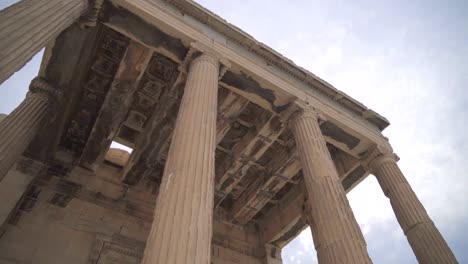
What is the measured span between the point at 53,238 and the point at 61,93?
5213 mm

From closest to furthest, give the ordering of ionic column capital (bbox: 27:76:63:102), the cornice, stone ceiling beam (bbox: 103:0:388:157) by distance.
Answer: stone ceiling beam (bbox: 103:0:388:157) → ionic column capital (bbox: 27:76:63:102) → the cornice

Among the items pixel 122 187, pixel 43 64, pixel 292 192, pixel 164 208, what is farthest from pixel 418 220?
pixel 43 64

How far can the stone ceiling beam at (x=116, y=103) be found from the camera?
1138cm

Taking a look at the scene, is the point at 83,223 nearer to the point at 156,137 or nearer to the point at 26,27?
the point at 156,137

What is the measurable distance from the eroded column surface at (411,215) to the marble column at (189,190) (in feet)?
26.0

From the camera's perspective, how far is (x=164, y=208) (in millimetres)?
5887

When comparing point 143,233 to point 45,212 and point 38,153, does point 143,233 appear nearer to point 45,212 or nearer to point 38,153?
point 45,212

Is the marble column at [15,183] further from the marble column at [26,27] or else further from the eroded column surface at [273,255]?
Result: the eroded column surface at [273,255]

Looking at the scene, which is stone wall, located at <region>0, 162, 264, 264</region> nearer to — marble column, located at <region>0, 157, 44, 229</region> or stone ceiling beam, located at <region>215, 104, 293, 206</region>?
marble column, located at <region>0, 157, 44, 229</region>

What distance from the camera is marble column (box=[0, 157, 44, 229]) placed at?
10.3 meters

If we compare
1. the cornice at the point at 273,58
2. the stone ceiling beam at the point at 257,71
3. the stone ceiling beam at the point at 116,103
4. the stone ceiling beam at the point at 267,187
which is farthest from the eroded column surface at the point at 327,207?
the stone ceiling beam at the point at 116,103

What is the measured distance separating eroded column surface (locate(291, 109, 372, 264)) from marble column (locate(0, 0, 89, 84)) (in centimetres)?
790

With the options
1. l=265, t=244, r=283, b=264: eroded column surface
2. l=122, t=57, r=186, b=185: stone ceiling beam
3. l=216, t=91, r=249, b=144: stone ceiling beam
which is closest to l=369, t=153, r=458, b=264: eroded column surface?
l=216, t=91, r=249, b=144: stone ceiling beam

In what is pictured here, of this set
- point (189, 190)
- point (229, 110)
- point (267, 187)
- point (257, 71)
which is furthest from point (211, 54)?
point (267, 187)
